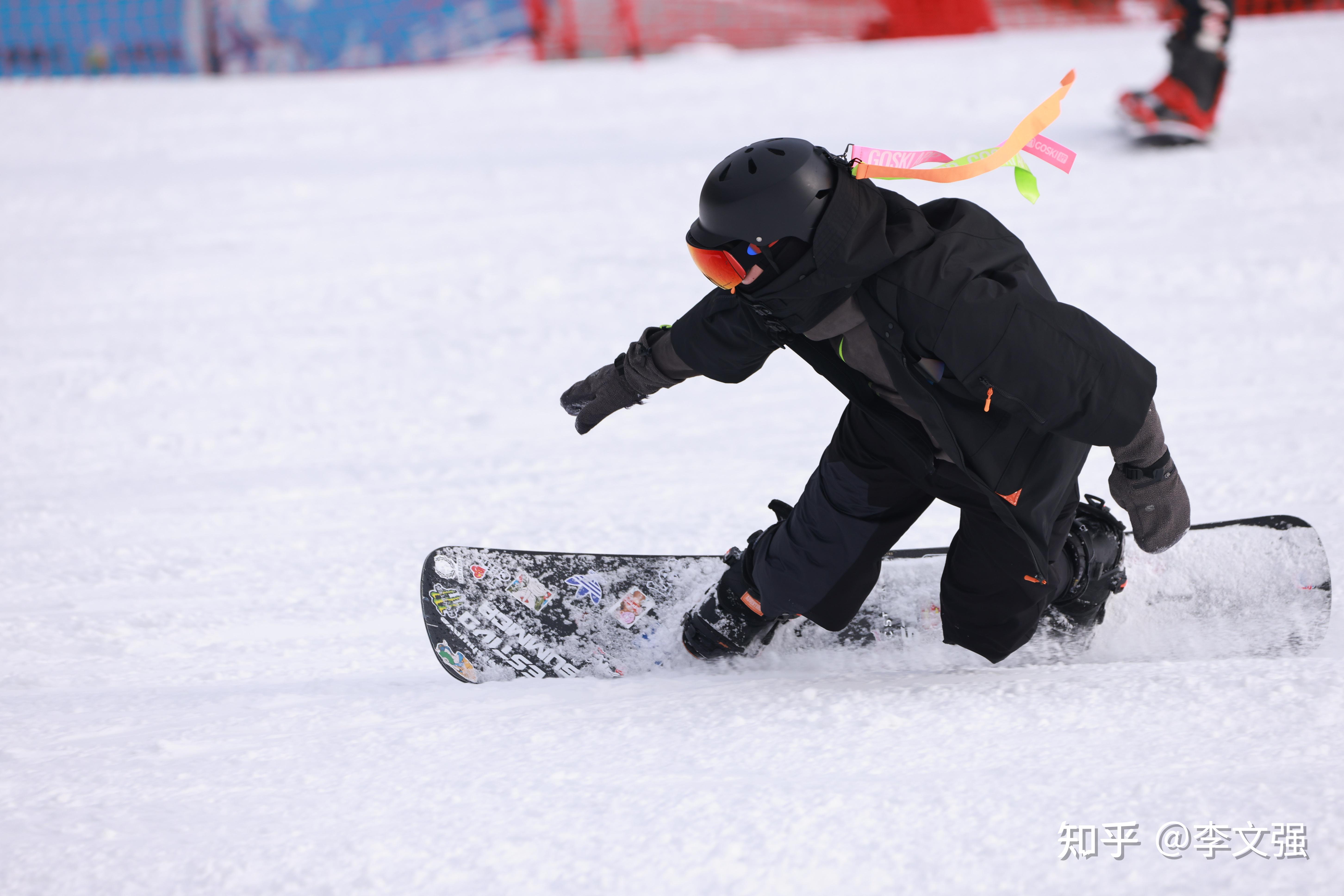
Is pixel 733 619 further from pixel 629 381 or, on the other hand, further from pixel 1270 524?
pixel 1270 524

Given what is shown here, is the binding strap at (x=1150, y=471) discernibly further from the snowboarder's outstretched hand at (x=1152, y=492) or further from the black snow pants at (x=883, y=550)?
the black snow pants at (x=883, y=550)

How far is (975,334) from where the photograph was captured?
175cm

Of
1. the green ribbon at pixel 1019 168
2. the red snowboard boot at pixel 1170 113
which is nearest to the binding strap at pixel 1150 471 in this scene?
the green ribbon at pixel 1019 168

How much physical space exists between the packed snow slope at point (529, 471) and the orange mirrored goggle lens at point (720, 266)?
0.87m

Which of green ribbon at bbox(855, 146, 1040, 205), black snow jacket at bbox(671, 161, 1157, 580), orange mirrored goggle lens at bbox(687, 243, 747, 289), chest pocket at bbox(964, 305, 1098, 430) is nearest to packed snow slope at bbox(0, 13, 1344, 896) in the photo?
black snow jacket at bbox(671, 161, 1157, 580)

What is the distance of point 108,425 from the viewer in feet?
12.7

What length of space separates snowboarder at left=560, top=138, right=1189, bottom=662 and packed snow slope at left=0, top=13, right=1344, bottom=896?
8.5 inches

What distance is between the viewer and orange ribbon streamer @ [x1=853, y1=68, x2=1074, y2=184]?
1.93 meters

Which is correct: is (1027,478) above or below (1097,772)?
above

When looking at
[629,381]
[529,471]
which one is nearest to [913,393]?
[629,381]

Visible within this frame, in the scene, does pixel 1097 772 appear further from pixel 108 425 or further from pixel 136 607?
pixel 108 425

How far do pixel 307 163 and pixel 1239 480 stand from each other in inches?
209

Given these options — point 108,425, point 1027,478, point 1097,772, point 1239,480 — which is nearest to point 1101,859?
point 1097,772

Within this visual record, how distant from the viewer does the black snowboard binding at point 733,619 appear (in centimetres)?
242
